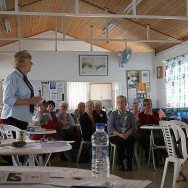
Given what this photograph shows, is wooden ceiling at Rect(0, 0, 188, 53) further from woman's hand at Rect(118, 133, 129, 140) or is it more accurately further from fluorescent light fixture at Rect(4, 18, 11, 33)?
woman's hand at Rect(118, 133, 129, 140)

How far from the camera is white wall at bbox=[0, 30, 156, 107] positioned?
11.3m

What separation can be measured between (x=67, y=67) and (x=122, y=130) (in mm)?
5656

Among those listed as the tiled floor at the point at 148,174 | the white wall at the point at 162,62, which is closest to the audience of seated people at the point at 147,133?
the tiled floor at the point at 148,174

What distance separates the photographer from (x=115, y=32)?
10367mm

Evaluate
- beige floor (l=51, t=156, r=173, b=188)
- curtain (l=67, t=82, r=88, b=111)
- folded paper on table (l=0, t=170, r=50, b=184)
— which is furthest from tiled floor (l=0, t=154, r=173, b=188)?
curtain (l=67, t=82, r=88, b=111)

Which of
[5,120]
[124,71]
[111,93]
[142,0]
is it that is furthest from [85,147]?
[111,93]

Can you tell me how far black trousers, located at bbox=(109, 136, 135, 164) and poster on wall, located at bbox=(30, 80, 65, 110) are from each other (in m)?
5.42

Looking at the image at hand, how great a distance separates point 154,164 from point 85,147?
164 cm

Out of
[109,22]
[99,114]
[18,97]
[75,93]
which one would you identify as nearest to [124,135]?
[99,114]

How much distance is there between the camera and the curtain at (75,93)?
12.6 meters

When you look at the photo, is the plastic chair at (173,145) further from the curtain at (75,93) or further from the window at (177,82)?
the curtain at (75,93)

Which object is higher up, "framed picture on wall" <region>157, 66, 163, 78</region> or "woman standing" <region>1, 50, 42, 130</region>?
"framed picture on wall" <region>157, 66, 163, 78</region>

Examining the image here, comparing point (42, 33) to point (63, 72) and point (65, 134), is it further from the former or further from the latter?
point (65, 134)

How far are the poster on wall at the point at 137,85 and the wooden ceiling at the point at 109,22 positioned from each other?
0.79 m
